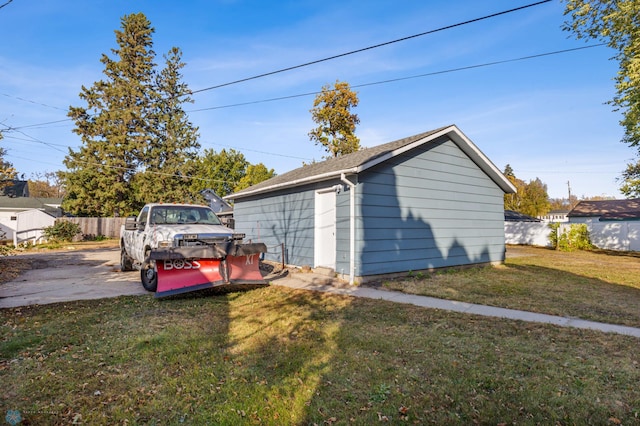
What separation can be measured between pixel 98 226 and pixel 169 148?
919 cm

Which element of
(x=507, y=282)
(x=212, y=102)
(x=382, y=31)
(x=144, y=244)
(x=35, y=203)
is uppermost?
(x=212, y=102)

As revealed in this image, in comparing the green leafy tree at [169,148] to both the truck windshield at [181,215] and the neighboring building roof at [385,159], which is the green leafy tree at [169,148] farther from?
the truck windshield at [181,215]

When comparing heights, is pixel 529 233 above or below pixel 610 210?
below

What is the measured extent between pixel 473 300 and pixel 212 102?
604 inches

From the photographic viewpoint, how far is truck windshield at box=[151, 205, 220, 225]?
8.23 meters

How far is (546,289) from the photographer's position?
25.6ft

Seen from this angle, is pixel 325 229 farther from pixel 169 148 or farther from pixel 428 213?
pixel 169 148

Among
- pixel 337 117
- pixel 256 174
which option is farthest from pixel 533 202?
pixel 256 174

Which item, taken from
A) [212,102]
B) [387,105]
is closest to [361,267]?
[387,105]

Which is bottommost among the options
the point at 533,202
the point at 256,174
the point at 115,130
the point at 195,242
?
the point at 195,242

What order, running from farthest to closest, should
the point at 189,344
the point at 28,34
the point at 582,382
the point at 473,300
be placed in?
the point at 28,34 → the point at 473,300 → the point at 189,344 → the point at 582,382

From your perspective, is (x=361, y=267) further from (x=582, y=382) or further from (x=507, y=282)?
(x=582, y=382)

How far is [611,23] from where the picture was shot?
1377cm

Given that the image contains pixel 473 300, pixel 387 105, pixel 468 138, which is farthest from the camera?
pixel 387 105
